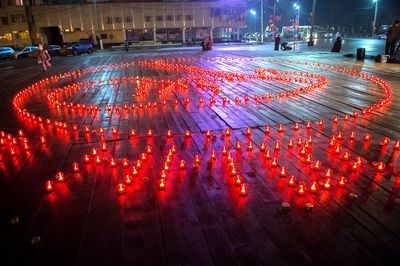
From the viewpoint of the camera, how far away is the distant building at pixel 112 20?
44.8 m

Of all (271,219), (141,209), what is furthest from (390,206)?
(141,209)

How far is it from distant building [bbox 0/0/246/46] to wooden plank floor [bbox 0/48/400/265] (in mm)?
40296

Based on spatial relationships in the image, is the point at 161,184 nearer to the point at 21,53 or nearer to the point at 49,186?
the point at 49,186

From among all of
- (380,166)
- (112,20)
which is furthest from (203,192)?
(112,20)

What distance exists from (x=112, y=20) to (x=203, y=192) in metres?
47.1

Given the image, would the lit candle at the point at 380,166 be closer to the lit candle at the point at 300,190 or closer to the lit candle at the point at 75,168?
the lit candle at the point at 300,190

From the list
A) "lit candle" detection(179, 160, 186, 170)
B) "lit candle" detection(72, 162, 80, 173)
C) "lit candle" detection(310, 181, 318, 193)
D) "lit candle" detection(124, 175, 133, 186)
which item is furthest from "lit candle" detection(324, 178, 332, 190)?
"lit candle" detection(72, 162, 80, 173)

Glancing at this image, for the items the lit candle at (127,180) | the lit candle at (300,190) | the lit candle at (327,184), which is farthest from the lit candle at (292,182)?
the lit candle at (127,180)

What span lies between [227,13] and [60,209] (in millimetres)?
49716

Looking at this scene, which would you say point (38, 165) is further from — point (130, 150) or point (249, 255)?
point (249, 255)

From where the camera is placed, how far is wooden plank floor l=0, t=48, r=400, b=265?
2.78 m

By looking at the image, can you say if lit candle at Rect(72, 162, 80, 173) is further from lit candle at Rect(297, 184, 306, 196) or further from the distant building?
the distant building

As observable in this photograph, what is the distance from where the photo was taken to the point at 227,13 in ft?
160

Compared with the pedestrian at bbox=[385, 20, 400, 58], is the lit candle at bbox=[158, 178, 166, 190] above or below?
below
